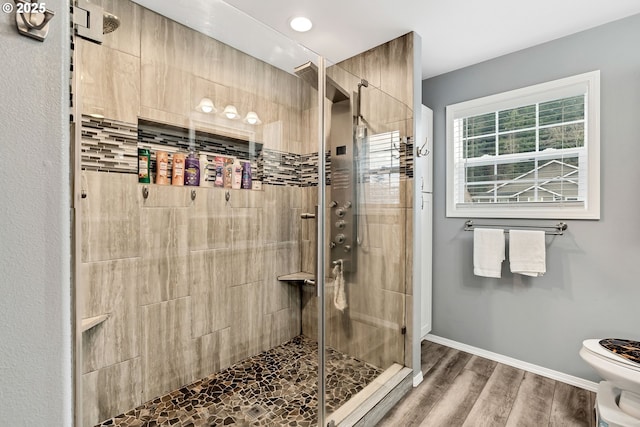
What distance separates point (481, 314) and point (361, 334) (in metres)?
1.18

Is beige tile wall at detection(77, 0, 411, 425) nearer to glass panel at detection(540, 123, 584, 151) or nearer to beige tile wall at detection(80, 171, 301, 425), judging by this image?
beige tile wall at detection(80, 171, 301, 425)

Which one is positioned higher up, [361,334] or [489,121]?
[489,121]

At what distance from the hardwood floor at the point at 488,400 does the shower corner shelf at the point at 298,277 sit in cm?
93

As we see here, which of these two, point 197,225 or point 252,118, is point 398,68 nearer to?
point 252,118

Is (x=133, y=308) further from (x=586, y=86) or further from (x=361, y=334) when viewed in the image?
(x=586, y=86)

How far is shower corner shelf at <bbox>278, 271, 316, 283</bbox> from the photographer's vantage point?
6.04 feet

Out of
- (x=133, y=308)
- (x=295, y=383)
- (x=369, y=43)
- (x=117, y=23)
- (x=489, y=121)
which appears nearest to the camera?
(x=117, y=23)

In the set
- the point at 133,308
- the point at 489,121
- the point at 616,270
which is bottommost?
the point at 133,308

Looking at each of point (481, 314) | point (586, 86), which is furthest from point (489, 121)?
point (481, 314)

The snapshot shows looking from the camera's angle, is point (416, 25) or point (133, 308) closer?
point (133, 308)

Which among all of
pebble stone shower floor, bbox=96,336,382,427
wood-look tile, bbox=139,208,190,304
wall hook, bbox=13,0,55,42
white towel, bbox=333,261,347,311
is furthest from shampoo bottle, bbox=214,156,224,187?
wall hook, bbox=13,0,55,42

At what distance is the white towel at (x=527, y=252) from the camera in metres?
2.10

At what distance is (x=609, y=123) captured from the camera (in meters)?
1.93

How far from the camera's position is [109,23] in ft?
4.14
